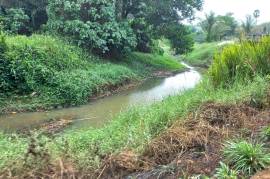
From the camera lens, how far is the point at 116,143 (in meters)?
4.94

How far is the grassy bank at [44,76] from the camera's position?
11.8 metres

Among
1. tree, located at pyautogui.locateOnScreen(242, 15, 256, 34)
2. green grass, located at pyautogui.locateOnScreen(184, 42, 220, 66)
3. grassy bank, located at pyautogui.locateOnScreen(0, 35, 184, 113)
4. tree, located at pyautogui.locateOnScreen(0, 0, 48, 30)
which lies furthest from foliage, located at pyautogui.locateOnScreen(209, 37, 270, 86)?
tree, located at pyautogui.locateOnScreen(242, 15, 256, 34)

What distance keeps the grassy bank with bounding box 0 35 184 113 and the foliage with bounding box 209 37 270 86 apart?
17.4ft

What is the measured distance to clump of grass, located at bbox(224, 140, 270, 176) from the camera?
11.6 feet

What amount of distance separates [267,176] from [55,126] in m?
6.74

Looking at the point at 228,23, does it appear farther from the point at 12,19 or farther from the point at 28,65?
the point at 28,65

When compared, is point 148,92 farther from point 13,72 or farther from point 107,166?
point 107,166

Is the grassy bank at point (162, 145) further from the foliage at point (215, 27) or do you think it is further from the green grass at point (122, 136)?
the foliage at point (215, 27)

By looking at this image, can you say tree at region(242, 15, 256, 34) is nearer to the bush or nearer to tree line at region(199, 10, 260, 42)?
tree line at region(199, 10, 260, 42)

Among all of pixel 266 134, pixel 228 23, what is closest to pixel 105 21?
pixel 266 134

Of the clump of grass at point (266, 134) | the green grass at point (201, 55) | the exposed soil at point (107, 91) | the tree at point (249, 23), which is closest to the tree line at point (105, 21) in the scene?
the exposed soil at point (107, 91)

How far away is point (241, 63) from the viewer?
26.8ft

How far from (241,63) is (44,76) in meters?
6.47

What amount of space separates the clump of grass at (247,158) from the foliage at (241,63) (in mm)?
4233
